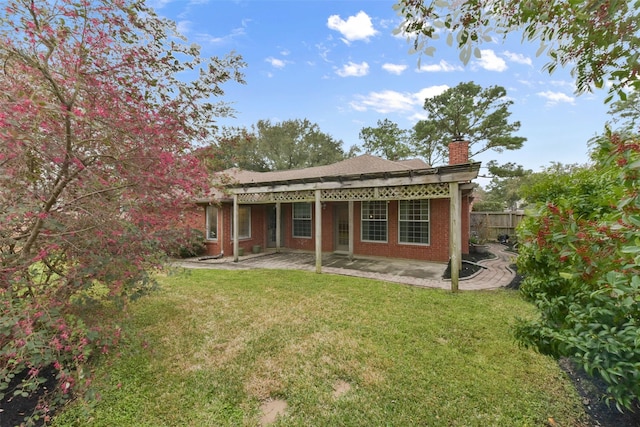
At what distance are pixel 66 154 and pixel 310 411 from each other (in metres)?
3.47

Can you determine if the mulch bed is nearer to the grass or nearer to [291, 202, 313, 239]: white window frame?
the grass

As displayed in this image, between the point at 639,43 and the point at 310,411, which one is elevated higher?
the point at 639,43

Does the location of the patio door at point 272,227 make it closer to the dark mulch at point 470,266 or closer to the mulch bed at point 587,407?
the dark mulch at point 470,266

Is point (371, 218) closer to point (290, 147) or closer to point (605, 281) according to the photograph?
point (605, 281)

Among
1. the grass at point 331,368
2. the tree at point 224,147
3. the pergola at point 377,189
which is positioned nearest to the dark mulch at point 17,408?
the grass at point 331,368

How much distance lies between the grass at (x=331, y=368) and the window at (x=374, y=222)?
5279 millimetres

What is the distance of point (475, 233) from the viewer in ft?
49.2

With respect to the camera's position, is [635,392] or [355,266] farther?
[355,266]

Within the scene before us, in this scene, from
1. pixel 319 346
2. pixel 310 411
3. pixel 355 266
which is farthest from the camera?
pixel 355 266

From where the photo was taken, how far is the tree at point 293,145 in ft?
104

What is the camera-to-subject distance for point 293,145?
31.8 metres

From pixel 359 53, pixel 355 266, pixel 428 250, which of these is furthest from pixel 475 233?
pixel 359 53

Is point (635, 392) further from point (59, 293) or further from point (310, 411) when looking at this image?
point (59, 293)

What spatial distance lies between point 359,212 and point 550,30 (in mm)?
9946
